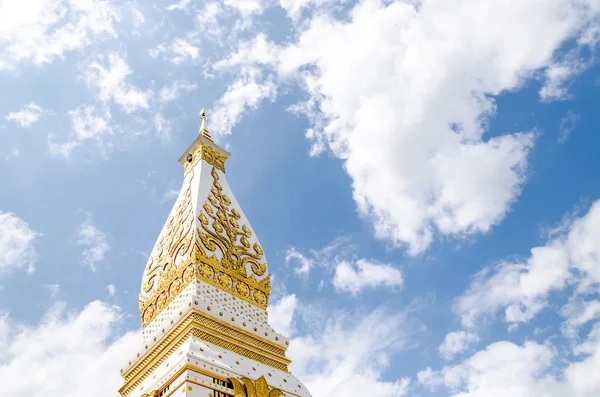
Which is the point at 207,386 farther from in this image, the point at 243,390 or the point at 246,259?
the point at 246,259

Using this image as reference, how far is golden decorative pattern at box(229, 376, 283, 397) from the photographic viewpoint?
7.55 meters

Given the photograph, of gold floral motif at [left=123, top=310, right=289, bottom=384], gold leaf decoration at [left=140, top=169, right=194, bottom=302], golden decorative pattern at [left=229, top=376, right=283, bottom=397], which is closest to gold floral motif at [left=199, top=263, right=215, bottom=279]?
gold leaf decoration at [left=140, top=169, right=194, bottom=302]

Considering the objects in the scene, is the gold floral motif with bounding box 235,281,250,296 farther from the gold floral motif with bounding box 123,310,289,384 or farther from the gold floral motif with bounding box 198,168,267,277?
the gold floral motif with bounding box 123,310,289,384

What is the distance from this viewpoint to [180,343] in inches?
314

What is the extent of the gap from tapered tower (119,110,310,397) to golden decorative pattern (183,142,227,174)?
0.43 meters

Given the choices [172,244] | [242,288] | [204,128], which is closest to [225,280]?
[242,288]

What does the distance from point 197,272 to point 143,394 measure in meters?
1.98

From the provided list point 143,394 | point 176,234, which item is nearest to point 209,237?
point 176,234

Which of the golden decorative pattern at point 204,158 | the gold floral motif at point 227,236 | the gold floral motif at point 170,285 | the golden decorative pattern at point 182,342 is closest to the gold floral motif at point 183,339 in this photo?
the golden decorative pattern at point 182,342

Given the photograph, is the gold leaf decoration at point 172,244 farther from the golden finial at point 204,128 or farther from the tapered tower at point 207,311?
the golden finial at point 204,128

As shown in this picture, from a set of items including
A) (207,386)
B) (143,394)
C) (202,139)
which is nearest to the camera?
(207,386)

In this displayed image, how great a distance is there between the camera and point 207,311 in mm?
8164

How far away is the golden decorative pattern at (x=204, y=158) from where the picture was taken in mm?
11398

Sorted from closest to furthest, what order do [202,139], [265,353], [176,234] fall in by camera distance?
1. [265,353]
2. [176,234]
3. [202,139]
